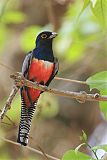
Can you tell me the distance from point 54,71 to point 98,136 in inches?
71.3

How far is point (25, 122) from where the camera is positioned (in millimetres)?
1396

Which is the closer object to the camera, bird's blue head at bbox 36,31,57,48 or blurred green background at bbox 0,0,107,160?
bird's blue head at bbox 36,31,57,48

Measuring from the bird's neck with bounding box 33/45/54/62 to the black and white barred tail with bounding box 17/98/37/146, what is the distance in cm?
26

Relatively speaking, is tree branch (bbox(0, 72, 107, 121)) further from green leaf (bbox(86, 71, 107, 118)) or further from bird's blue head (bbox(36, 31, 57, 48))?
bird's blue head (bbox(36, 31, 57, 48))

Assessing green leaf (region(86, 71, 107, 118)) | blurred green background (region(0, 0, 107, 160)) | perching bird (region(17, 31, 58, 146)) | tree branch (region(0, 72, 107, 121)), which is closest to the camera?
tree branch (region(0, 72, 107, 121))

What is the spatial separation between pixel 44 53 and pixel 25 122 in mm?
322

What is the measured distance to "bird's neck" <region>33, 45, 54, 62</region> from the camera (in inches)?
63.9

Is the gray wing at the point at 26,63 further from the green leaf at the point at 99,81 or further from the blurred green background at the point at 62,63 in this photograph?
the blurred green background at the point at 62,63

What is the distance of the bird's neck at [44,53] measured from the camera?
162 centimetres

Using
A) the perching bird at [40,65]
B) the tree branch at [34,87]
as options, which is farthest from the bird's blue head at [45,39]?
the tree branch at [34,87]

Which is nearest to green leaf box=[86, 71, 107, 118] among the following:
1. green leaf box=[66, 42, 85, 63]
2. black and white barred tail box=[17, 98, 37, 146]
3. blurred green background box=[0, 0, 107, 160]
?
black and white barred tail box=[17, 98, 37, 146]

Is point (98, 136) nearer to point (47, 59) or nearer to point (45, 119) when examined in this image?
point (45, 119)

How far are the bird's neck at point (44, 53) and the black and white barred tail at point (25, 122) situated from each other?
259 millimetres

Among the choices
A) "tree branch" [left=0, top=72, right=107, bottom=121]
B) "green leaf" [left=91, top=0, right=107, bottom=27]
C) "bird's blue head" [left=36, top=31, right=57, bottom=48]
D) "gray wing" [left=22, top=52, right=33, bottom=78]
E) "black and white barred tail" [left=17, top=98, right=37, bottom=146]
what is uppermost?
"green leaf" [left=91, top=0, right=107, bottom=27]
